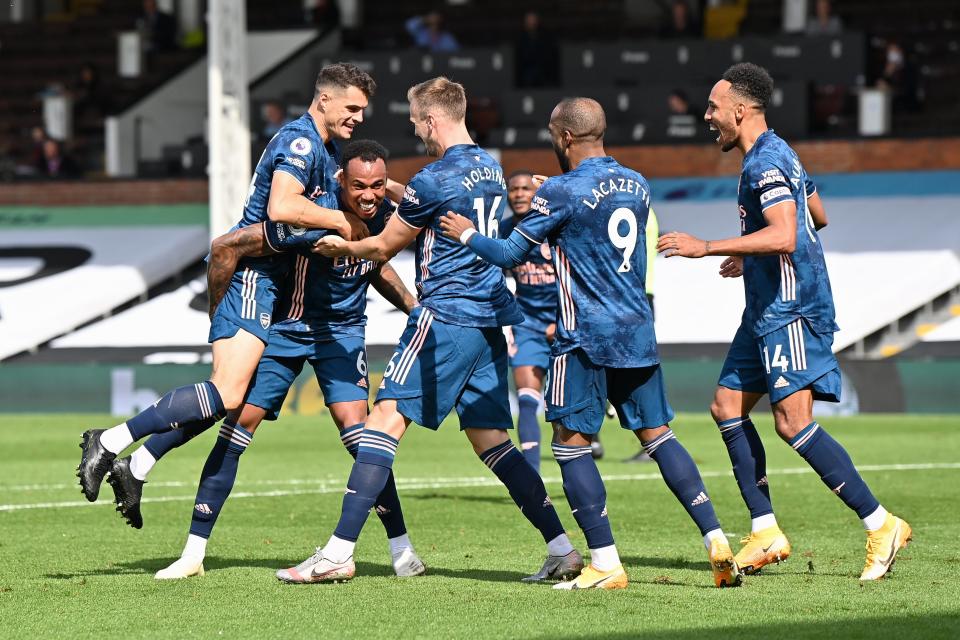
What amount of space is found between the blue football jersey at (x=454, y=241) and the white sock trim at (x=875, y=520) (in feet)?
6.29

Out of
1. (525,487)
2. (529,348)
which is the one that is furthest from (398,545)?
(529,348)

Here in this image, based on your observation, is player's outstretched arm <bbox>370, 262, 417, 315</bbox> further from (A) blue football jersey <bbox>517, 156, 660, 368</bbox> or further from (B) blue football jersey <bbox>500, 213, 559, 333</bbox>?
(B) blue football jersey <bbox>500, 213, 559, 333</bbox>

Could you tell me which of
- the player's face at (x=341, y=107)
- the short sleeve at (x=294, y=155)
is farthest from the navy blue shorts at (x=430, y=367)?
the player's face at (x=341, y=107)

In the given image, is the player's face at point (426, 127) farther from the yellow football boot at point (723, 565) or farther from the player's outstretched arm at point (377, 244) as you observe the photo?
the yellow football boot at point (723, 565)

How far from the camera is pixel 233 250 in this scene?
7520mm

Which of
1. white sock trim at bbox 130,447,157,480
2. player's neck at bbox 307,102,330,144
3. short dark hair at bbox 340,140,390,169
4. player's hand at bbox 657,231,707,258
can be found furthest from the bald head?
white sock trim at bbox 130,447,157,480

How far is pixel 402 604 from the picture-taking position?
664cm

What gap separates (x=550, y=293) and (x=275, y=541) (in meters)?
3.43

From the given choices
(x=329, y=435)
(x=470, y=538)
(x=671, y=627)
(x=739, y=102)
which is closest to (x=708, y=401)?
(x=329, y=435)

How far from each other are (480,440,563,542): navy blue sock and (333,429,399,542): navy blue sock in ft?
1.67

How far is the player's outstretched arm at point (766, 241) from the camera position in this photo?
22.1ft

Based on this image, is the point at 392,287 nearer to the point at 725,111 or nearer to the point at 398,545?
the point at 398,545

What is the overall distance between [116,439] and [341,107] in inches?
75.6

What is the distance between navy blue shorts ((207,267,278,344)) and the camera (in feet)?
24.6
